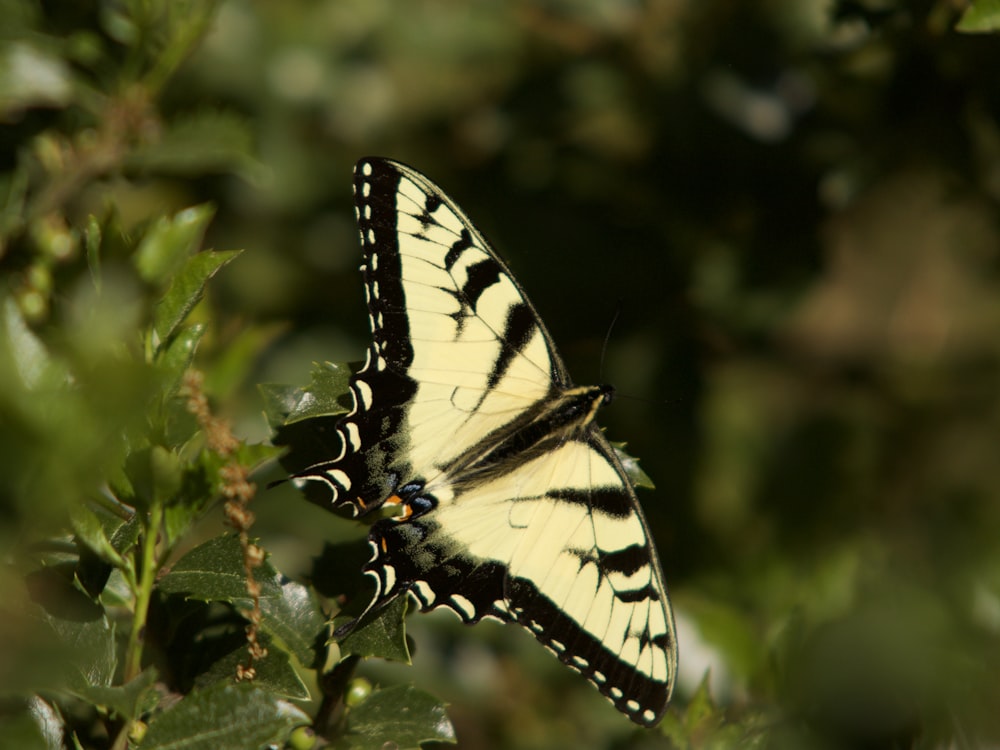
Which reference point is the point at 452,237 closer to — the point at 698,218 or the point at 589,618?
the point at 589,618

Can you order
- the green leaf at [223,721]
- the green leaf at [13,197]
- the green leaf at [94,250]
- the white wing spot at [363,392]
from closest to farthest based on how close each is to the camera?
1. the green leaf at [223,721]
2. the green leaf at [94,250]
3. the white wing spot at [363,392]
4. the green leaf at [13,197]

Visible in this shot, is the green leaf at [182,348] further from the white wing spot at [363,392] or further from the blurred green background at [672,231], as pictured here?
the blurred green background at [672,231]

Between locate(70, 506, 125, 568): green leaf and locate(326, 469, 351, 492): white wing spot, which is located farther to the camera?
locate(326, 469, 351, 492): white wing spot

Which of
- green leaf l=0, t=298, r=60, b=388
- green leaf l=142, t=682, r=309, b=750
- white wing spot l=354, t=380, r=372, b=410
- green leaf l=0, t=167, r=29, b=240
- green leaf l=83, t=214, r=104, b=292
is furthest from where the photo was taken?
green leaf l=0, t=167, r=29, b=240

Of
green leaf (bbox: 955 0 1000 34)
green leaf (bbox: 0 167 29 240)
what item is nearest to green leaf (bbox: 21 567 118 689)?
green leaf (bbox: 0 167 29 240)

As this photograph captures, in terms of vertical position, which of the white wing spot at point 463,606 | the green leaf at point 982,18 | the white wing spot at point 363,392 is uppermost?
the green leaf at point 982,18

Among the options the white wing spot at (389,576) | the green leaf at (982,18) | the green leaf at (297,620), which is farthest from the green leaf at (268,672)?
the green leaf at (982,18)

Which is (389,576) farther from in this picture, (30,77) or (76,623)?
(30,77)

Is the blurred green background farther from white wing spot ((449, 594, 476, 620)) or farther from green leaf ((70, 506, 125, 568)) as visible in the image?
green leaf ((70, 506, 125, 568))
